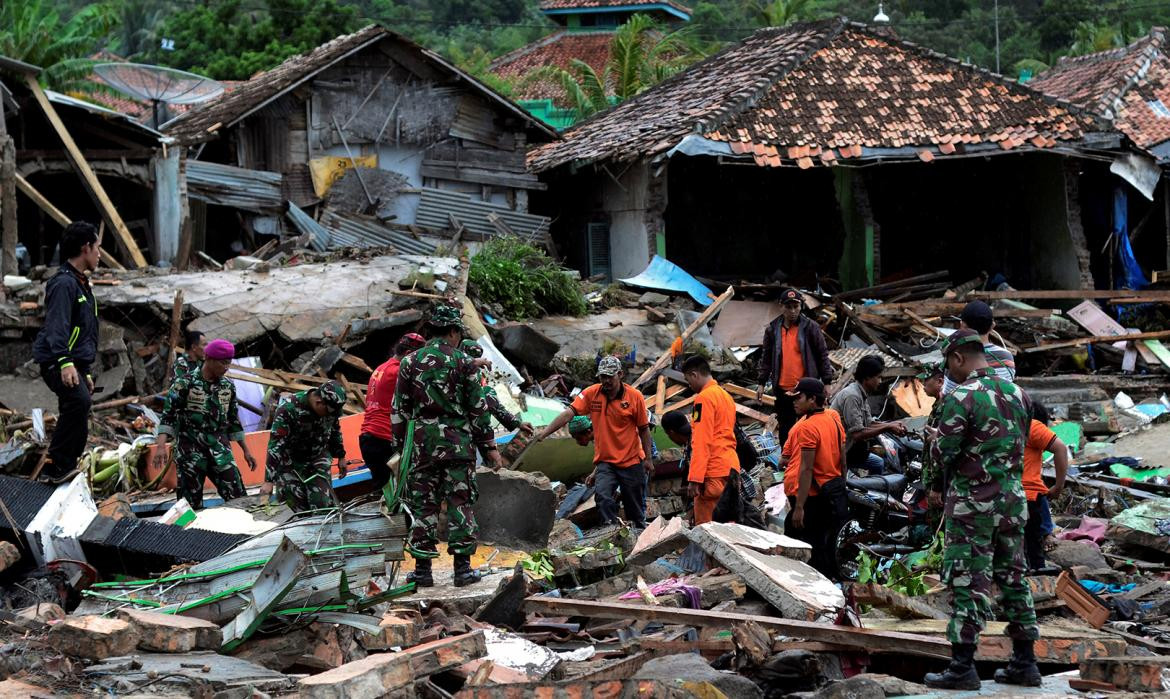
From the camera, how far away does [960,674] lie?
6.48 metres

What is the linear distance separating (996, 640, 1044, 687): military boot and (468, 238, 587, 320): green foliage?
11.2 meters

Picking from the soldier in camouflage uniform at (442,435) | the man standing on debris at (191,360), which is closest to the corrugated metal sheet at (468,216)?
the man standing on debris at (191,360)

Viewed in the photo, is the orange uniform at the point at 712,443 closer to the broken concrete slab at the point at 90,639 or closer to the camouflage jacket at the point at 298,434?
the camouflage jacket at the point at 298,434

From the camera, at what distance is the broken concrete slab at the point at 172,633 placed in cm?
646

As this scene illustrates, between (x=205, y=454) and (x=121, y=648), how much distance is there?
454cm

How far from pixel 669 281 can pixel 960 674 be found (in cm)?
1374

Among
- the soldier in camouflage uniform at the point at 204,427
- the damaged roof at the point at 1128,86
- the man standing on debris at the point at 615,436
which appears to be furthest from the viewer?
the damaged roof at the point at 1128,86

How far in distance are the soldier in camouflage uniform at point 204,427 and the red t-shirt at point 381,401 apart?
4.06 ft

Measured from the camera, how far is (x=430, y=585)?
8703mm

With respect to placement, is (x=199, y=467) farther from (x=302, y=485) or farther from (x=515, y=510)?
(x=515, y=510)

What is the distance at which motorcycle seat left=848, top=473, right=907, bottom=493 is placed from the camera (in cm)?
1057

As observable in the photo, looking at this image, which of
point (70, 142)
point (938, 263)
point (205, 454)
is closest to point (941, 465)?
point (205, 454)

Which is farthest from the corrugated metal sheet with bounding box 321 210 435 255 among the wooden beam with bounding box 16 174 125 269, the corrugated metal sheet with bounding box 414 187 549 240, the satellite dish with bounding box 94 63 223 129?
the wooden beam with bounding box 16 174 125 269

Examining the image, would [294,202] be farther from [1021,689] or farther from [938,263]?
[1021,689]
